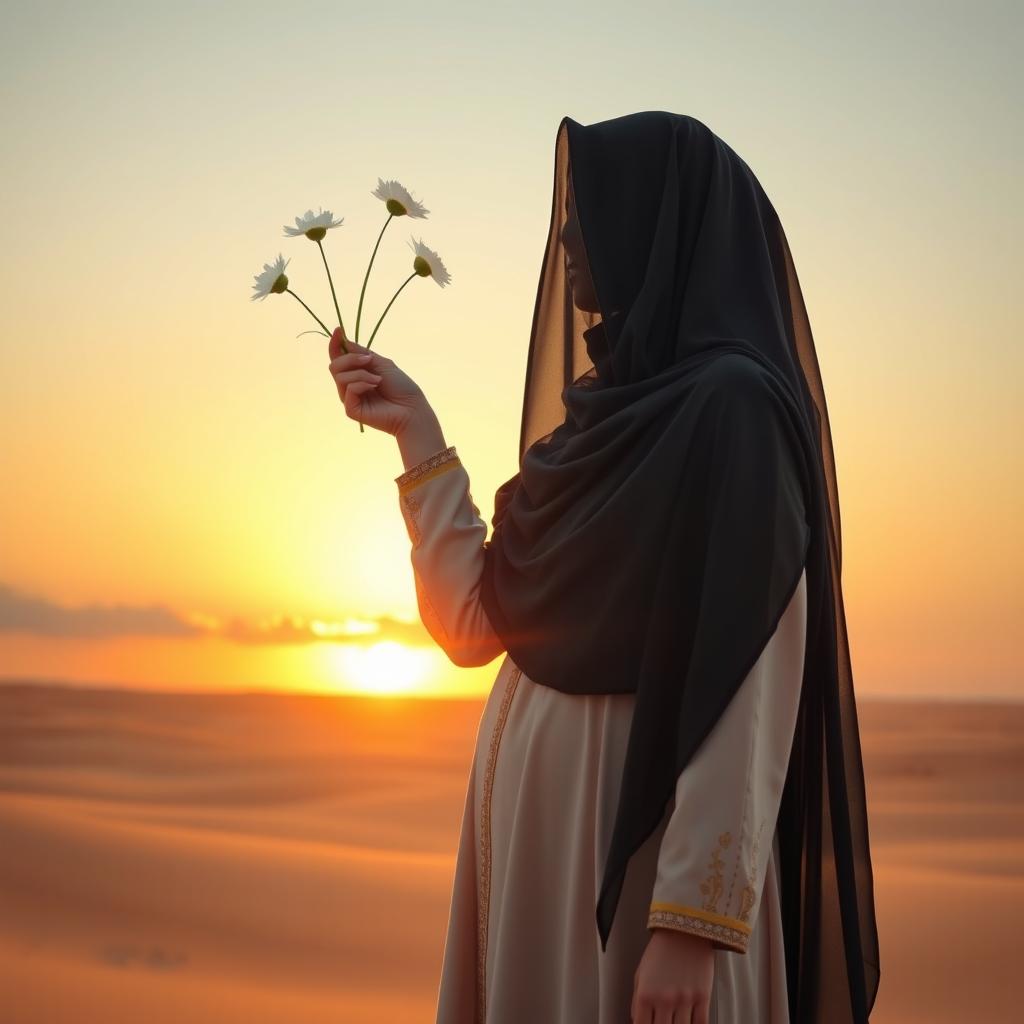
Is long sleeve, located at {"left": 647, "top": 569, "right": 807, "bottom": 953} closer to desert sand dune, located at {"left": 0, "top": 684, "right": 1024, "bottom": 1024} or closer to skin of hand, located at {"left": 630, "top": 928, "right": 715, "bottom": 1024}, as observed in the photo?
skin of hand, located at {"left": 630, "top": 928, "right": 715, "bottom": 1024}

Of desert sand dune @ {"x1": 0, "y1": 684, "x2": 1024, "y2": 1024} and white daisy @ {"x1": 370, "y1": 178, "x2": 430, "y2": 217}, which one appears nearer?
white daisy @ {"x1": 370, "y1": 178, "x2": 430, "y2": 217}

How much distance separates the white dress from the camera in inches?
60.5

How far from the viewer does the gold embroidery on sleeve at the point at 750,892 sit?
152 centimetres

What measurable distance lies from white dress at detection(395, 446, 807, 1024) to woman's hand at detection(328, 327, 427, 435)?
3.8 inches

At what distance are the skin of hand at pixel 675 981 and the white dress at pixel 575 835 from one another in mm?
27

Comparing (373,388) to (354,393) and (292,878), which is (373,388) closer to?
(354,393)

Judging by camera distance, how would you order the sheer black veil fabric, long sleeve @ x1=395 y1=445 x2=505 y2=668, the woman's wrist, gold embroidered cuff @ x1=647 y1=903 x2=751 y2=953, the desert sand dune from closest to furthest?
gold embroidered cuff @ x1=647 y1=903 x2=751 y2=953 → the sheer black veil fabric → long sleeve @ x1=395 y1=445 x2=505 y2=668 → the woman's wrist → the desert sand dune

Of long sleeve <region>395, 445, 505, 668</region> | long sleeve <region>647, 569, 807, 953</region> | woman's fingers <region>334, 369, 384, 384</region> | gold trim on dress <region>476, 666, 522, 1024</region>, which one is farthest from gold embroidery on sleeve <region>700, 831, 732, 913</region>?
woman's fingers <region>334, 369, 384, 384</region>

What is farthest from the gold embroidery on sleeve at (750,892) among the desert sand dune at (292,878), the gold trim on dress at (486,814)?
the desert sand dune at (292,878)

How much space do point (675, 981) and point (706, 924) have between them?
8 centimetres

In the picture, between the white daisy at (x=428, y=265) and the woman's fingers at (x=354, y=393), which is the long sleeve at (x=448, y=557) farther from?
the white daisy at (x=428, y=265)

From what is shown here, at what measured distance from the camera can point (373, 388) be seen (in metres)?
2.18

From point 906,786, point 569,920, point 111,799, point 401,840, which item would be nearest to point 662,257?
point 569,920

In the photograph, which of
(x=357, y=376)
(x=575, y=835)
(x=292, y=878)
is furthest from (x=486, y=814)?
(x=292, y=878)
